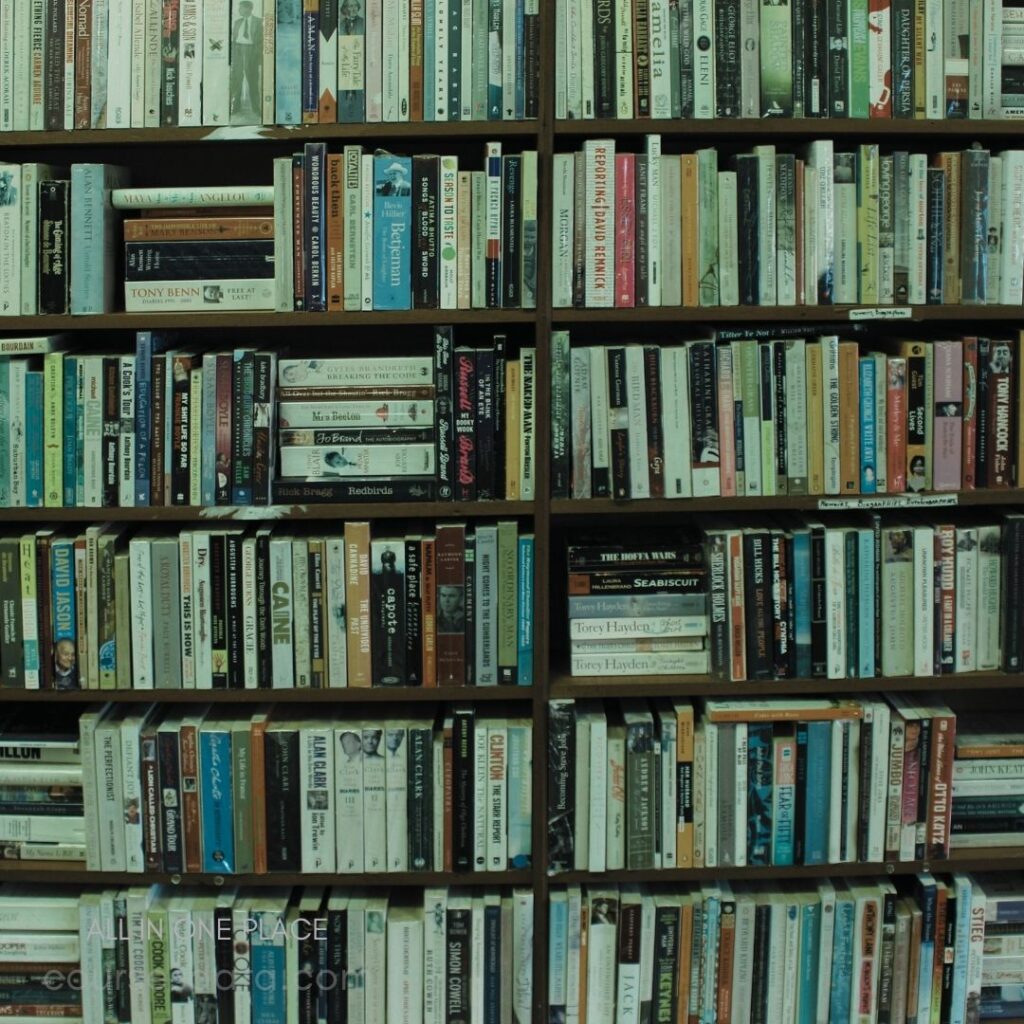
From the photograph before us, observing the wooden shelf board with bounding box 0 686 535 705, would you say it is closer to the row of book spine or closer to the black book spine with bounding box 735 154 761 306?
the row of book spine

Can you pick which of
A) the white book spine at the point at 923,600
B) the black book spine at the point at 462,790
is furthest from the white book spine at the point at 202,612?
the white book spine at the point at 923,600

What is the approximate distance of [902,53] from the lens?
205 cm

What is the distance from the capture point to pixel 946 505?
213 cm

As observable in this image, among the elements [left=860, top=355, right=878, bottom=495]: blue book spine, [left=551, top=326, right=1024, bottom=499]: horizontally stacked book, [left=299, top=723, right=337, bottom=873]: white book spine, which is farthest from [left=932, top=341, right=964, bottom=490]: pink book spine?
[left=299, top=723, right=337, bottom=873]: white book spine

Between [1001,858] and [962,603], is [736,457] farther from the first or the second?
[1001,858]

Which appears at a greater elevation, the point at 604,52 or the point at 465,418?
the point at 604,52

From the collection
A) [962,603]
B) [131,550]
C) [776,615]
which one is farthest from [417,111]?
[962,603]

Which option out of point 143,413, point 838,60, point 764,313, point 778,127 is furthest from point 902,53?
point 143,413

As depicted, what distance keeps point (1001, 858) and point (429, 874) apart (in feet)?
3.24

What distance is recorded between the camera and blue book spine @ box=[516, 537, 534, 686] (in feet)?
6.93

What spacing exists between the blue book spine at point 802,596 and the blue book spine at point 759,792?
0.39 feet

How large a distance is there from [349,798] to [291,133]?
1.10 metres

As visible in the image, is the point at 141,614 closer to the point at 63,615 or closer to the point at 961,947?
the point at 63,615

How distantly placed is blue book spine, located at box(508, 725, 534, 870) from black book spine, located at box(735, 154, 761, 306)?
2.68 feet
